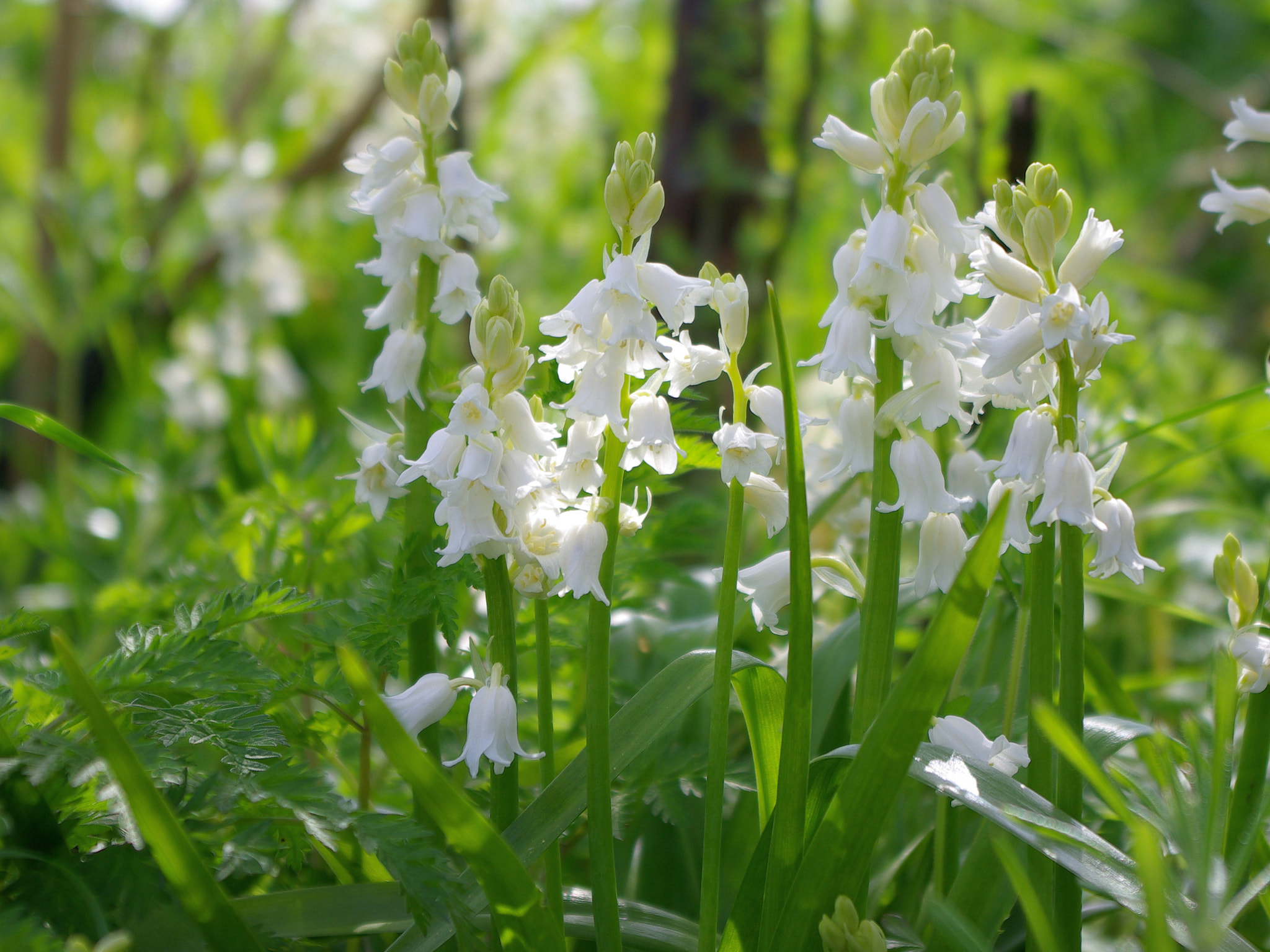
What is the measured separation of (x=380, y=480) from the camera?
735mm

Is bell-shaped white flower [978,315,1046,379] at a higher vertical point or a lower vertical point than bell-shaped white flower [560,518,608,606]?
higher

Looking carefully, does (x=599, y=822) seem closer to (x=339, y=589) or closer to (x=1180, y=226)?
(x=339, y=589)

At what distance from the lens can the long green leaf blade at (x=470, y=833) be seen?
50 cm

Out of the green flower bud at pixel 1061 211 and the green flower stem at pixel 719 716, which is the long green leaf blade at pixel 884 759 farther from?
the green flower bud at pixel 1061 211

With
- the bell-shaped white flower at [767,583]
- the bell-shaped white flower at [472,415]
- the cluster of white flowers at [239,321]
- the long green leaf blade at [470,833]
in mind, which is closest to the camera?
the long green leaf blade at [470,833]

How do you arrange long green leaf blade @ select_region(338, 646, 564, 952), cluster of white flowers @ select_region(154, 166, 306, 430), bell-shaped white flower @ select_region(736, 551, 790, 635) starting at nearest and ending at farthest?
long green leaf blade @ select_region(338, 646, 564, 952) → bell-shaped white flower @ select_region(736, 551, 790, 635) → cluster of white flowers @ select_region(154, 166, 306, 430)

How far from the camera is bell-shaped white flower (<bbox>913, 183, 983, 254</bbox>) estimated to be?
0.61 metres

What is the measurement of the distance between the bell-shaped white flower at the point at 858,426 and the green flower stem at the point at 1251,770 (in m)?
0.33

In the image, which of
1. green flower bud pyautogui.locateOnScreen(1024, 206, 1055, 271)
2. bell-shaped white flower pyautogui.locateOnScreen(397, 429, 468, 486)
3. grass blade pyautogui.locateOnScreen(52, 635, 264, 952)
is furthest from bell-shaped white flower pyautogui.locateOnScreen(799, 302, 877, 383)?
grass blade pyautogui.locateOnScreen(52, 635, 264, 952)

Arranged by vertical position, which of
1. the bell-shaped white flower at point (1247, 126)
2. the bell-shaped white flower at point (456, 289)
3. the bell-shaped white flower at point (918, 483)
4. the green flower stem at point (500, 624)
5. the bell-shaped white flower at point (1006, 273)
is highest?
the bell-shaped white flower at point (1247, 126)

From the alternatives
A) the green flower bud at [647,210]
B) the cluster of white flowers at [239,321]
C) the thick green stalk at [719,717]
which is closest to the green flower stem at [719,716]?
the thick green stalk at [719,717]

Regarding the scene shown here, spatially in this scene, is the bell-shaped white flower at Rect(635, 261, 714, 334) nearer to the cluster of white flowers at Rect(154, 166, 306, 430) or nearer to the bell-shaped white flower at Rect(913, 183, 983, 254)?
the bell-shaped white flower at Rect(913, 183, 983, 254)

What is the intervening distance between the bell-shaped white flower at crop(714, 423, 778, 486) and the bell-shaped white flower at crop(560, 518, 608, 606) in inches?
3.5

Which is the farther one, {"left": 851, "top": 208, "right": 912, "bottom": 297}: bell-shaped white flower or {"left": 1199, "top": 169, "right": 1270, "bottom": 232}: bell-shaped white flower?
{"left": 1199, "top": 169, "right": 1270, "bottom": 232}: bell-shaped white flower
